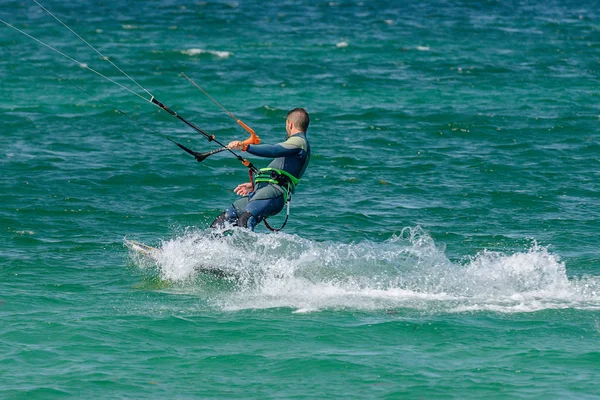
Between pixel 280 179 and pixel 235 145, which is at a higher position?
pixel 235 145

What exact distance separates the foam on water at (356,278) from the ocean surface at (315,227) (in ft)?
0.12

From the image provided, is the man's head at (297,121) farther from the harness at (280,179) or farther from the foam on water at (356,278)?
the foam on water at (356,278)

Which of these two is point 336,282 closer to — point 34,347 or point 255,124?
point 34,347

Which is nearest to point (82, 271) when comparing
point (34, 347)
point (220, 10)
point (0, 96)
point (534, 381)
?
point (34, 347)

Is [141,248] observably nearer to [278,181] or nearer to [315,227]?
[278,181]

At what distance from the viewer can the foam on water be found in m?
12.8

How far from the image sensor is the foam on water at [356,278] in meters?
12.8

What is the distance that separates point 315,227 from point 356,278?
3.91 metres

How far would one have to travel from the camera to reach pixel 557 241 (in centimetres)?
1662

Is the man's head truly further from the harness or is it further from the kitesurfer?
the harness

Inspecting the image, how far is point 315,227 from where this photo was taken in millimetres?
17516

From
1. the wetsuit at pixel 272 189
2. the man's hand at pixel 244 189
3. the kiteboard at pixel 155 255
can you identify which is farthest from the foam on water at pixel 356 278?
the man's hand at pixel 244 189

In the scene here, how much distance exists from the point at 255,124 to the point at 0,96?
7.65 metres

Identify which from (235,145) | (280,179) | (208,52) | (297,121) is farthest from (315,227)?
(208,52)
